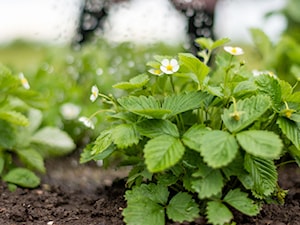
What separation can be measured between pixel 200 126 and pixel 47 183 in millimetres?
1037

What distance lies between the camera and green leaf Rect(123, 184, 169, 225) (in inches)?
64.0

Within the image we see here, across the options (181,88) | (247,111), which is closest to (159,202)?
(247,111)

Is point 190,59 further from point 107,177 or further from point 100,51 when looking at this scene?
point 100,51

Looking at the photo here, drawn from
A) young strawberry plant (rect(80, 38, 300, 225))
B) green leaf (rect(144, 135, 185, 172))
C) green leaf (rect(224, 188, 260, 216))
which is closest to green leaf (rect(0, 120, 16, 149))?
young strawberry plant (rect(80, 38, 300, 225))

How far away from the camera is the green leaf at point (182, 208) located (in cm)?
161

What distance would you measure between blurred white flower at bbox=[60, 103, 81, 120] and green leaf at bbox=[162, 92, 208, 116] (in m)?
1.34

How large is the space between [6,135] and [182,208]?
943 millimetres

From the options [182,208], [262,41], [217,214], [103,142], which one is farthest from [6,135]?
[262,41]

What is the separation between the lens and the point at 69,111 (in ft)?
9.91

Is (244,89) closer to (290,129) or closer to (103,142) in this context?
(290,129)

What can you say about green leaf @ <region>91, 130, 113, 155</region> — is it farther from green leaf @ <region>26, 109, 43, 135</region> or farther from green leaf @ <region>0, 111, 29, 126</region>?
green leaf @ <region>26, 109, 43, 135</region>

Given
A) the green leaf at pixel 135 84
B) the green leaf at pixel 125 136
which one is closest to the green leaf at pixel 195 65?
the green leaf at pixel 135 84

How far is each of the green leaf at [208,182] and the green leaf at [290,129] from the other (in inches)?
9.5

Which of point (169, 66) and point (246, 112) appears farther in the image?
point (169, 66)
